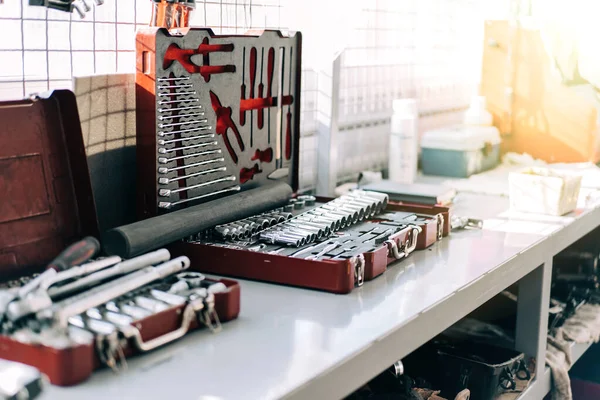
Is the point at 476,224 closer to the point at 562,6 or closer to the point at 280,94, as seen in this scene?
the point at 280,94

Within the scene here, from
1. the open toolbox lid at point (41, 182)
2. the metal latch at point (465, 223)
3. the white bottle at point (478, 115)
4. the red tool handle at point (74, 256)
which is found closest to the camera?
the red tool handle at point (74, 256)

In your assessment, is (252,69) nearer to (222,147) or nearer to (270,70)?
(270,70)

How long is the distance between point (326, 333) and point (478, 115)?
195 centimetres

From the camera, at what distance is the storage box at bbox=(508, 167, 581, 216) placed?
6.76 ft

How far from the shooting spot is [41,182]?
130cm

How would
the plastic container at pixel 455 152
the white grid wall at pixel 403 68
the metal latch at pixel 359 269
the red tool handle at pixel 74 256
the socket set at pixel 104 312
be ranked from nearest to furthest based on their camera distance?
the socket set at pixel 104 312, the red tool handle at pixel 74 256, the metal latch at pixel 359 269, the white grid wall at pixel 403 68, the plastic container at pixel 455 152

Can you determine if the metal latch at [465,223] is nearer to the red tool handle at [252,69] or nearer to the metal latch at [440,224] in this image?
the metal latch at [440,224]

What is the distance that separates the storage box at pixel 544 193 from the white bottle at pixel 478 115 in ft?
2.50

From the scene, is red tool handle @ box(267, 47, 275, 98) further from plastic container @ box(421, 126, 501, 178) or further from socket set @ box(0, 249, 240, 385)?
plastic container @ box(421, 126, 501, 178)

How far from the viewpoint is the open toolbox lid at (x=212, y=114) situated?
147 cm

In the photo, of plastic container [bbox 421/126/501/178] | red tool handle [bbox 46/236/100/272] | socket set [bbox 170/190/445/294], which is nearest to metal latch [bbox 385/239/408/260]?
socket set [bbox 170/190/445/294]

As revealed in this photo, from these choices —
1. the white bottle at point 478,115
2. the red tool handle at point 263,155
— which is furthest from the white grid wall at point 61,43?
the white bottle at point 478,115

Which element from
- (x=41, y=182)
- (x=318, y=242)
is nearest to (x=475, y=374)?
(x=318, y=242)

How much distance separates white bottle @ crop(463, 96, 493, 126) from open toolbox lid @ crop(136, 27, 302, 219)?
47.6 inches
